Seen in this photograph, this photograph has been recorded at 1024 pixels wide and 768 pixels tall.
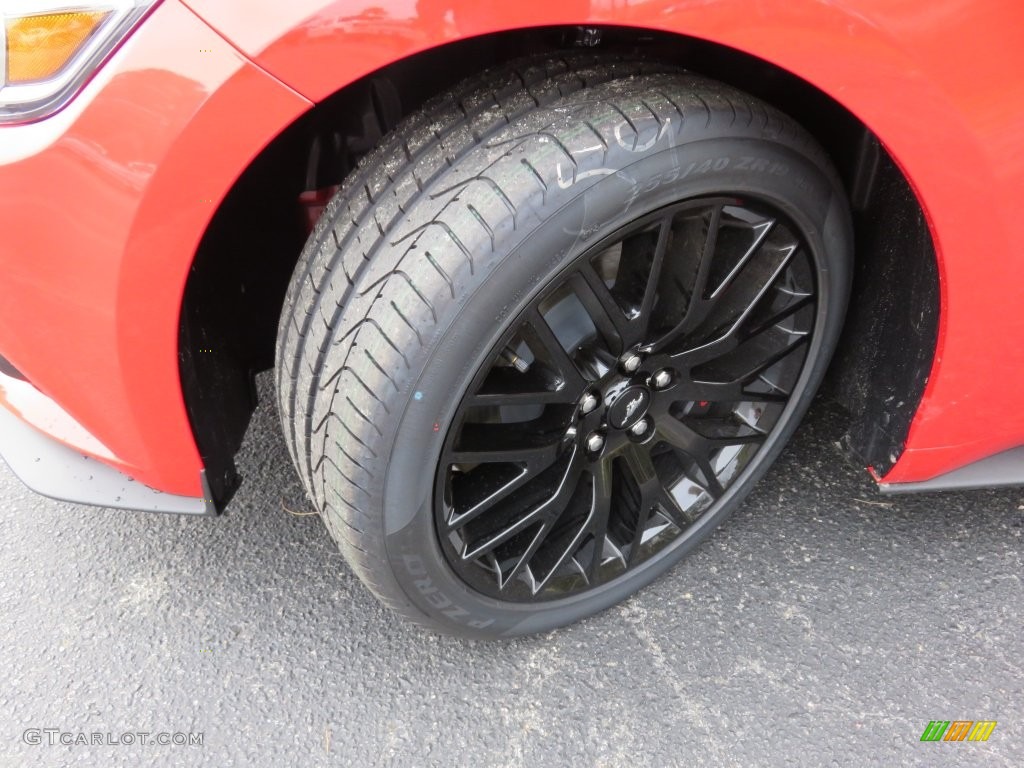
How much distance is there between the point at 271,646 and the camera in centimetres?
156

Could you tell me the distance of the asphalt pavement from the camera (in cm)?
140

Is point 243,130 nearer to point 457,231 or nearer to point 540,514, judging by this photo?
A: point 457,231

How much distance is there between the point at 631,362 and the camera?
1286 mm

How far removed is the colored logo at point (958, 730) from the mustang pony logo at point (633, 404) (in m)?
0.80

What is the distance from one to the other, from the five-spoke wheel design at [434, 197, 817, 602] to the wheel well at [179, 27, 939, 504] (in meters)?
0.16

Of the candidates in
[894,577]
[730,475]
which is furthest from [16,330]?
[894,577]

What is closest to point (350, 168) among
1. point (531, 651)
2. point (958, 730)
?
point (531, 651)

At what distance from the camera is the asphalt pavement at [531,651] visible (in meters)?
1.40

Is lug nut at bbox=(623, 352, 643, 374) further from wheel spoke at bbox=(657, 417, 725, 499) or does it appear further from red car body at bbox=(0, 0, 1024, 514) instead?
red car body at bbox=(0, 0, 1024, 514)

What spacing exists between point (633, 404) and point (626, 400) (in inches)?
0.9

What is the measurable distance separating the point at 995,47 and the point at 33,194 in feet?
4.09

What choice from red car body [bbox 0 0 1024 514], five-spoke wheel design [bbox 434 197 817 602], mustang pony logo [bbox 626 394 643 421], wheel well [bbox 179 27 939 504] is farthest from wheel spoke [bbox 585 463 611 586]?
red car body [bbox 0 0 1024 514]

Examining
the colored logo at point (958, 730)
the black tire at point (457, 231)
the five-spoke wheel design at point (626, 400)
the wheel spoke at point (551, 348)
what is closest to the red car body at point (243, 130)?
the black tire at point (457, 231)

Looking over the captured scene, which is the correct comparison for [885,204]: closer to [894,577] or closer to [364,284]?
[894,577]
